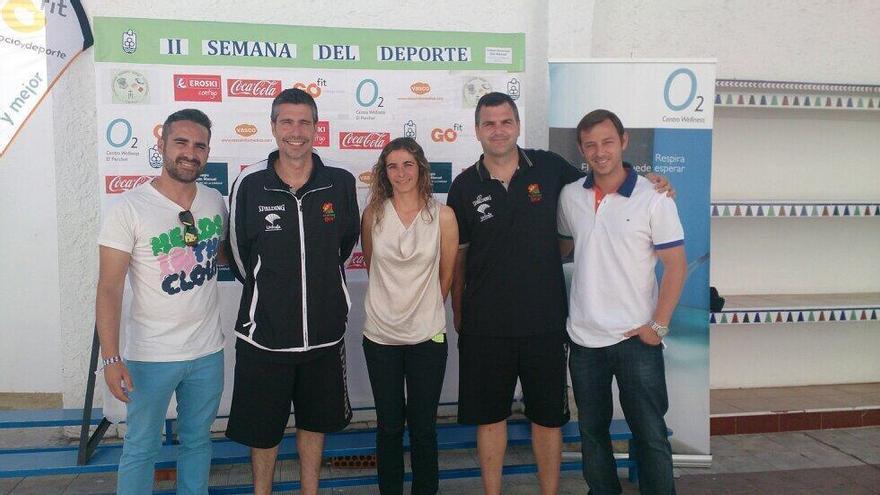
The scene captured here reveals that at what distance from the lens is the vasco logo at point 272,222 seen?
2676 mm

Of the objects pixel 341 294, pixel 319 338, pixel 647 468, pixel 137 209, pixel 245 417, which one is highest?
pixel 137 209

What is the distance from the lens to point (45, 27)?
3.56m

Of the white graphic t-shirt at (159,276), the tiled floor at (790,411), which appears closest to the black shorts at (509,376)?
the white graphic t-shirt at (159,276)

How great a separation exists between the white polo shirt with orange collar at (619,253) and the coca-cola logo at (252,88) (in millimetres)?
1817

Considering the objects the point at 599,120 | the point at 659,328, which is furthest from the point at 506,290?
the point at 599,120

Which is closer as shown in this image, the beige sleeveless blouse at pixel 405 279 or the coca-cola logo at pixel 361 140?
the beige sleeveless blouse at pixel 405 279

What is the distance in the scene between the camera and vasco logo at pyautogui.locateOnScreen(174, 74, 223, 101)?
3424mm

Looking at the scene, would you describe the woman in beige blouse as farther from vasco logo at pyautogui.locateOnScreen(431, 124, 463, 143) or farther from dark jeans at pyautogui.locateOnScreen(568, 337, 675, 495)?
vasco logo at pyautogui.locateOnScreen(431, 124, 463, 143)

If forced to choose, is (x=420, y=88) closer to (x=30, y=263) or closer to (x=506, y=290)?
(x=506, y=290)

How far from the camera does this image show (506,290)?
280cm

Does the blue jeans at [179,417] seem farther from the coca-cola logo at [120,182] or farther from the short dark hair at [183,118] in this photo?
the coca-cola logo at [120,182]

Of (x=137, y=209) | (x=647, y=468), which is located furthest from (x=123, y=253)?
(x=647, y=468)

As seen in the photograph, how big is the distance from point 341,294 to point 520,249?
816mm

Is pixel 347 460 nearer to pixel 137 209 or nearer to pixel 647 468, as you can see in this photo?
pixel 647 468
